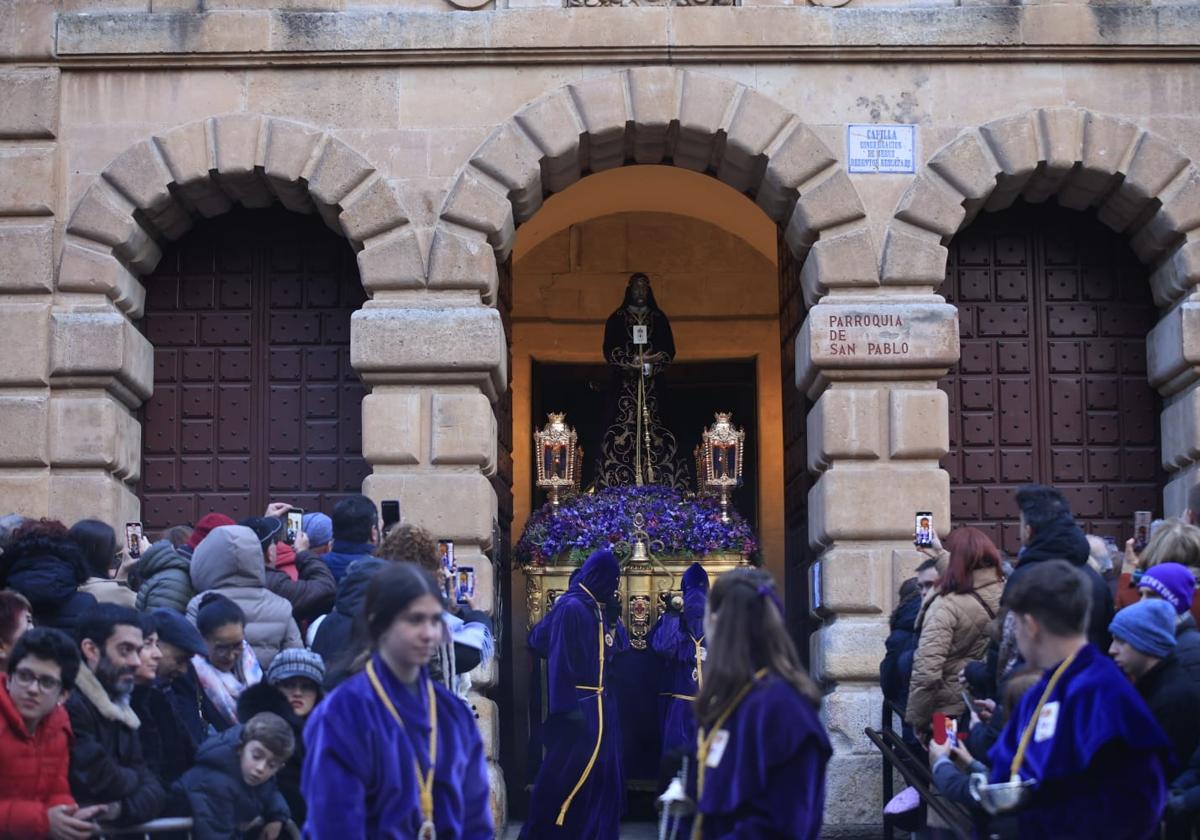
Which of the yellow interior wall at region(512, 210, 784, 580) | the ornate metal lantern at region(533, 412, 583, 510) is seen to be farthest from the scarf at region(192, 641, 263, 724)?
the yellow interior wall at region(512, 210, 784, 580)

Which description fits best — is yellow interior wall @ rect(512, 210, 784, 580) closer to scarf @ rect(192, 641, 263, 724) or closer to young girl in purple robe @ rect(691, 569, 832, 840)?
scarf @ rect(192, 641, 263, 724)

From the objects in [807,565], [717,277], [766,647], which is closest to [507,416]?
[807,565]

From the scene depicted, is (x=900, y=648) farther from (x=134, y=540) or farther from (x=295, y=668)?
(x=134, y=540)

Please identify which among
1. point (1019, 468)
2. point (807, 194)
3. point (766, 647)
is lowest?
point (766, 647)

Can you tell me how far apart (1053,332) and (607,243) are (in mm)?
5338

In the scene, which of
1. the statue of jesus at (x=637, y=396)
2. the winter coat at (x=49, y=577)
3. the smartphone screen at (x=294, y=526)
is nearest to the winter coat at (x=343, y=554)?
the smartphone screen at (x=294, y=526)

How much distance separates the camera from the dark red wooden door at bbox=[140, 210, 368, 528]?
569 inches

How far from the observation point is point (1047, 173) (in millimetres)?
14023

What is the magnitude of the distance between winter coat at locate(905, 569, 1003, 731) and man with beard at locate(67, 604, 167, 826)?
410cm

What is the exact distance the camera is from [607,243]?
731 inches

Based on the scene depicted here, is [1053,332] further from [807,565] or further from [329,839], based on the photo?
[329,839]

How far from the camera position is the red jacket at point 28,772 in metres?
7.38

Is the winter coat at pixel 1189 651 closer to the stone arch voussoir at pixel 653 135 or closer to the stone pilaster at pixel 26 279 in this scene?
the stone arch voussoir at pixel 653 135

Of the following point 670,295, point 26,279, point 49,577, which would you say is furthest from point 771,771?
point 670,295
